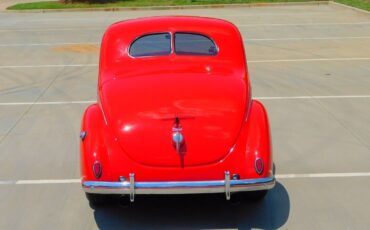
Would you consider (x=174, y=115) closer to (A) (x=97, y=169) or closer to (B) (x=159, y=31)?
(A) (x=97, y=169)

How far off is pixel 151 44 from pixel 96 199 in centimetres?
186

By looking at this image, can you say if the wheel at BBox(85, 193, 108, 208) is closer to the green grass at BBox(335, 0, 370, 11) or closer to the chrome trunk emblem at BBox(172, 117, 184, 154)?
the chrome trunk emblem at BBox(172, 117, 184, 154)

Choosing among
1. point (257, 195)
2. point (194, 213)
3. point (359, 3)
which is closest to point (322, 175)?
point (257, 195)

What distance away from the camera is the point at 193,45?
5938 mm

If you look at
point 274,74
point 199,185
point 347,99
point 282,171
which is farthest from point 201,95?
point 274,74

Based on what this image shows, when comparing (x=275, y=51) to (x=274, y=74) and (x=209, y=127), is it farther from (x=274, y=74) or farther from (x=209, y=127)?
(x=209, y=127)

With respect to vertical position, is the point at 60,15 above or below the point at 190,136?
below

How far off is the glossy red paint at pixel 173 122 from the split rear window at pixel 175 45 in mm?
165

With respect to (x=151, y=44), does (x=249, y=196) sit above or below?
below

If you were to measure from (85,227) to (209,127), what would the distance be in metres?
1.37

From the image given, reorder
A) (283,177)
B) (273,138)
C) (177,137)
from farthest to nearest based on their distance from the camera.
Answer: (273,138) < (283,177) < (177,137)

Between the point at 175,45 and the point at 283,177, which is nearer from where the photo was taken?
the point at 283,177

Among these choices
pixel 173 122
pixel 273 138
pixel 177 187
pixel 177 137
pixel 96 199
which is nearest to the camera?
pixel 177 187

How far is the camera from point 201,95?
4980 millimetres
